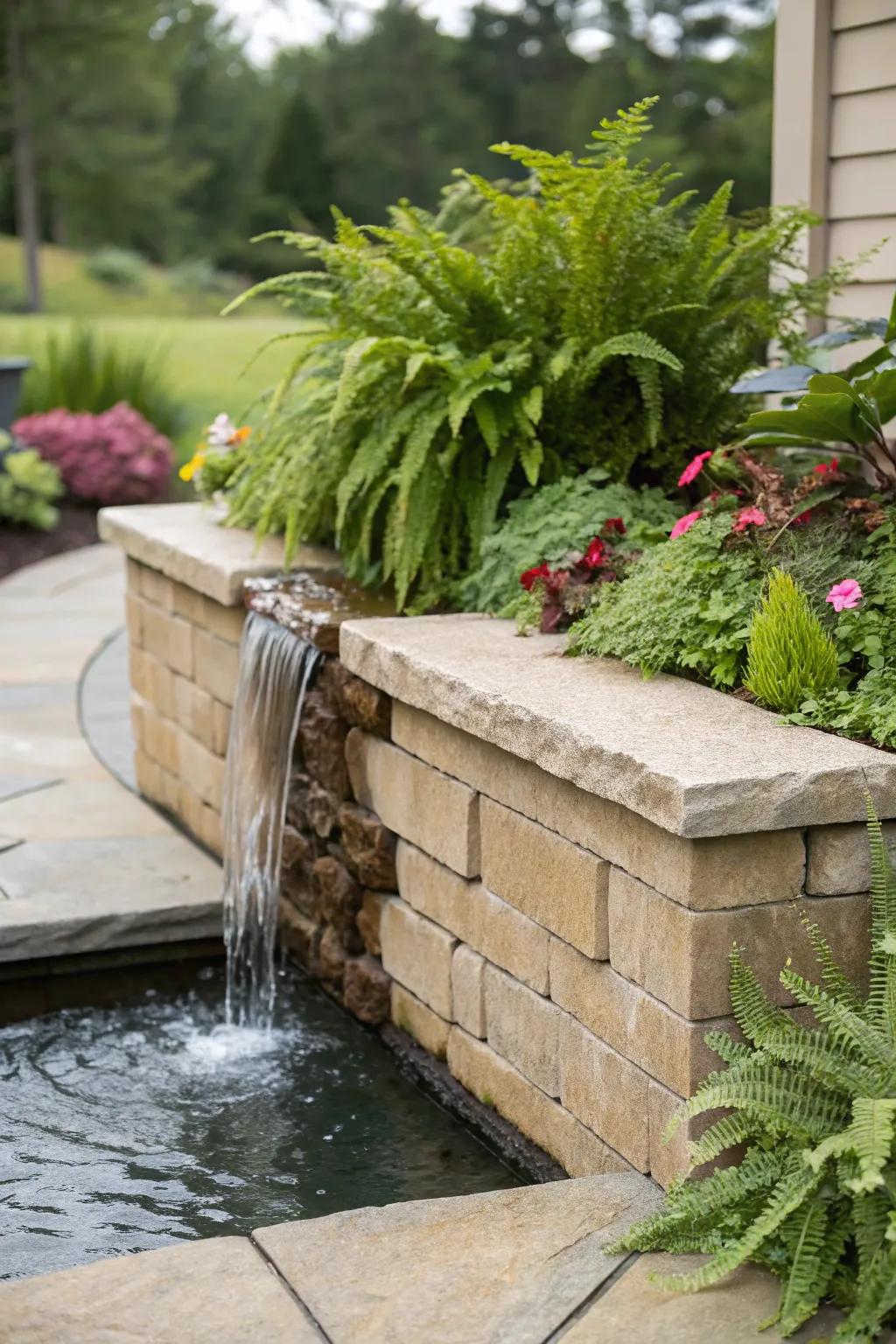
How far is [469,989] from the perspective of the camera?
10.6ft

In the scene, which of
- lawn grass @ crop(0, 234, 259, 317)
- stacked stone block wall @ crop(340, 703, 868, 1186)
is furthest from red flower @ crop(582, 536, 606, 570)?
lawn grass @ crop(0, 234, 259, 317)

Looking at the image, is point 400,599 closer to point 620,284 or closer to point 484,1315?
point 620,284

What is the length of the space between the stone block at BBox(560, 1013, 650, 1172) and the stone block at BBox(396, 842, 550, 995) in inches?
5.7

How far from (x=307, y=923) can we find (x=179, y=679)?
1.19 m

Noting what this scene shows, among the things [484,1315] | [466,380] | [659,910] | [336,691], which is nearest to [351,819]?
[336,691]

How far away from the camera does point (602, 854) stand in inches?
105

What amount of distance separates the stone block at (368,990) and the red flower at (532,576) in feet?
3.26

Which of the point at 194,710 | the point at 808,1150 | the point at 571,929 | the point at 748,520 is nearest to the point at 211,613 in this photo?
the point at 194,710

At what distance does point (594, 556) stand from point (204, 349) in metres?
19.2

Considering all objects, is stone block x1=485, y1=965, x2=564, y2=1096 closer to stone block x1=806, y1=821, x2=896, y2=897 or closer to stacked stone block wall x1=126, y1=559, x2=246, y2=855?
stone block x1=806, y1=821, x2=896, y2=897

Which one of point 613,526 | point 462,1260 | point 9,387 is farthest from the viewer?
point 9,387

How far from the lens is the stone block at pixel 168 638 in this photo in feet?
15.7

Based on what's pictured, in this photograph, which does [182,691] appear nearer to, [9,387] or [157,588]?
[157,588]

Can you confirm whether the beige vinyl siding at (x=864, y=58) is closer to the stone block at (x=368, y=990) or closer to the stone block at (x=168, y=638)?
the stone block at (x=168, y=638)
